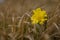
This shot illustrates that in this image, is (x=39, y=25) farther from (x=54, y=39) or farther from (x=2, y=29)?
(x=2, y=29)

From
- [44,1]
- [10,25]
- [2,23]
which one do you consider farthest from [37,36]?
[44,1]

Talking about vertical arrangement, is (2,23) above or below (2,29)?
above

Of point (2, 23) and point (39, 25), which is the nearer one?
point (39, 25)

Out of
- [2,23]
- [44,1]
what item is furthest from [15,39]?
[44,1]

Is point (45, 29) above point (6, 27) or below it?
below

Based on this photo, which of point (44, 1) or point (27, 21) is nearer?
point (27, 21)

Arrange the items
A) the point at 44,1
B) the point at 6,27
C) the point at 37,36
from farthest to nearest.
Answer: the point at 44,1 → the point at 6,27 → the point at 37,36

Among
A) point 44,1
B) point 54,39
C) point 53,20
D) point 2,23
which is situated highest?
point 44,1

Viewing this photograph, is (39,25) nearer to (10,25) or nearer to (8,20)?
(10,25)

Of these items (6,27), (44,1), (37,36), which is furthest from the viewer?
(44,1)
